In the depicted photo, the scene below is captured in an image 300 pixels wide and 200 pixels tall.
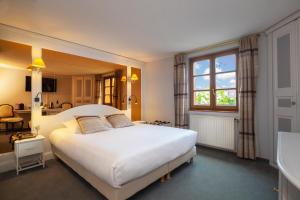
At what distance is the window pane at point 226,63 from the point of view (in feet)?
11.4

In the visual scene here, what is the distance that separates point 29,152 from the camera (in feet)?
8.38

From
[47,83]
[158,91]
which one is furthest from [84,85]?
[158,91]

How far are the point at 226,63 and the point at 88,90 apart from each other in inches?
163

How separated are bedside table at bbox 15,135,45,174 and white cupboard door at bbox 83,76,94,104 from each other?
2.18 meters

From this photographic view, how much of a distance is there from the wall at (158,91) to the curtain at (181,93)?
1.17 ft

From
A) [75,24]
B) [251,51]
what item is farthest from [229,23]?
[75,24]

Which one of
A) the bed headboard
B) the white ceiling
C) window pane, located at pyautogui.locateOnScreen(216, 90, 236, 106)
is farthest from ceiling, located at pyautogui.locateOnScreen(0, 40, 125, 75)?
window pane, located at pyautogui.locateOnScreen(216, 90, 236, 106)

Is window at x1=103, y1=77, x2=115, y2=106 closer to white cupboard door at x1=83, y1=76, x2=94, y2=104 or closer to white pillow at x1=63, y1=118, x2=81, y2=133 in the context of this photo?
white cupboard door at x1=83, y1=76, x2=94, y2=104

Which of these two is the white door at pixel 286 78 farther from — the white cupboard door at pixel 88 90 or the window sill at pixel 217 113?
the white cupboard door at pixel 88 90

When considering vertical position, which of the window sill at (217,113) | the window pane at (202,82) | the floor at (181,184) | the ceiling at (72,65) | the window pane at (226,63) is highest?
the ceiling at (72,65)

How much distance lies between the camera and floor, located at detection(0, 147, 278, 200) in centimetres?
191

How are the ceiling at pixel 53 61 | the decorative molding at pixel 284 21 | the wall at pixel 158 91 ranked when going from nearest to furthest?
the decorative molding at pixel 284 21, the ceiling at pixel 53 61, the wall at pixel 158 91

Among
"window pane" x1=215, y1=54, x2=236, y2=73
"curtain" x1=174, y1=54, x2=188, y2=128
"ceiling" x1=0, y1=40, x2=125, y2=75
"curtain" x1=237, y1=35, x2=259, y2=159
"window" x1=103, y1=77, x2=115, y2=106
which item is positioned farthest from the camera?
"window" x1=103, y1=77, x2=115, y2=106

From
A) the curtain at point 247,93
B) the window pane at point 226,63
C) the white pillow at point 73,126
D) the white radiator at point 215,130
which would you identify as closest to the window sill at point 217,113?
the white radiator at point 215,130
